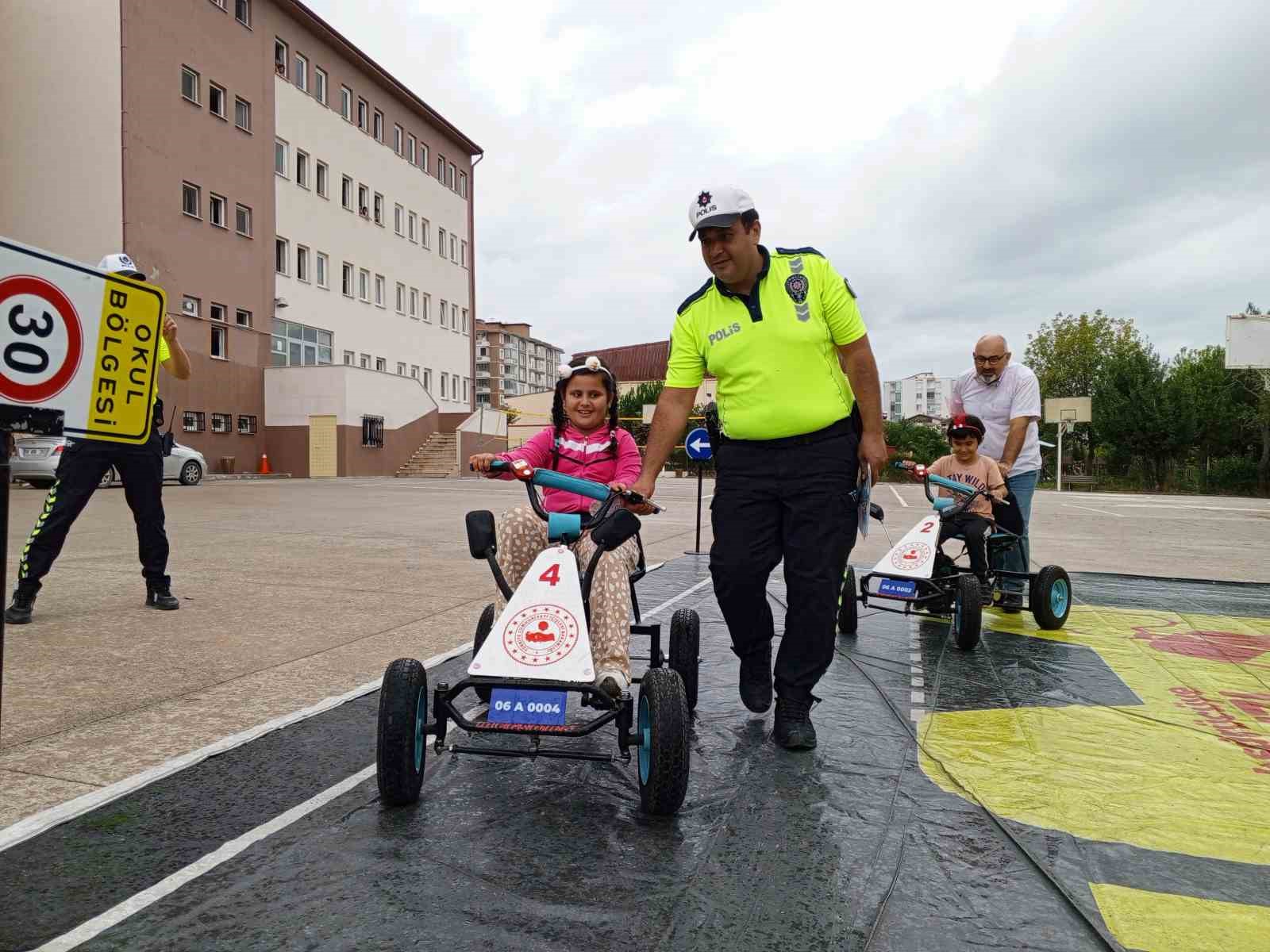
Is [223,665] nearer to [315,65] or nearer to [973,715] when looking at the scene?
[973,715]

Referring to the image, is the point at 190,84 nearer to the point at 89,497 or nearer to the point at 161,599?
the point at 89,497

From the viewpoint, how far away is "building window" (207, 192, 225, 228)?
28.7 metres

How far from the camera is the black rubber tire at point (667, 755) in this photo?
103 inches

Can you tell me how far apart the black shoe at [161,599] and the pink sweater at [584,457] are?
9.81ft

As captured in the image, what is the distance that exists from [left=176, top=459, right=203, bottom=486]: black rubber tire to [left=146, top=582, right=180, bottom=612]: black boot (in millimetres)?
17888

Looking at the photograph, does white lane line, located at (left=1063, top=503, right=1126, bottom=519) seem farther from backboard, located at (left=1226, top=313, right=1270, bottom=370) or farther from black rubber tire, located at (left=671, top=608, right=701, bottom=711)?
black rubber tire, located at (left=671, top=608, right=701, bottom=711)

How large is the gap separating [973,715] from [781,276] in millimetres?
1947

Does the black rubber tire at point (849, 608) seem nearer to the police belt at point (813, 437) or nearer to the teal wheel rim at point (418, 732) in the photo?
the police belt at point (813, 437)

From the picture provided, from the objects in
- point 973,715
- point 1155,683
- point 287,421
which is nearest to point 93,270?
point 973,715

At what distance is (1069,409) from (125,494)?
42098 mm

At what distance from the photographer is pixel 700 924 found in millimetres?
2084

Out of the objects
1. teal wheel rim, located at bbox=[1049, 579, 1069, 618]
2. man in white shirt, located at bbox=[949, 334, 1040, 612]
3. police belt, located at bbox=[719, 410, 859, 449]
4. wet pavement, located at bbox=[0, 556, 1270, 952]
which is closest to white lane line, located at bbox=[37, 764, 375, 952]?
wet pavement, located at bbox=[0, 556, 1270, 952]

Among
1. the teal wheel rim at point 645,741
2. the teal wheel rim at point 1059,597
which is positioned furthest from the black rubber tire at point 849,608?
the teal wheel rim at point 645,741

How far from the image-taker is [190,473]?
73.6ft
